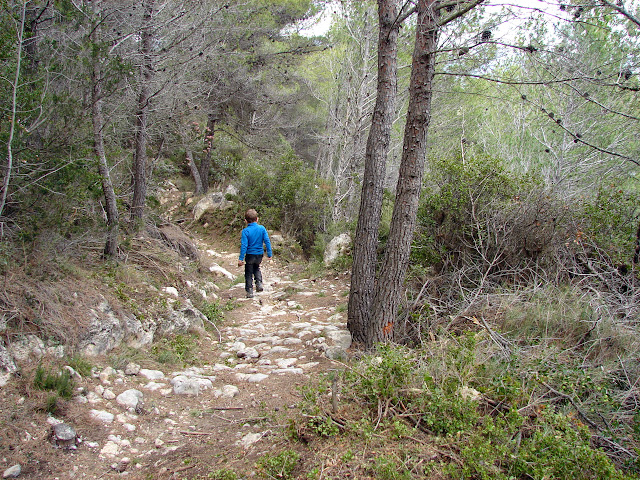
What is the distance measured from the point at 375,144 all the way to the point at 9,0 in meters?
4.65

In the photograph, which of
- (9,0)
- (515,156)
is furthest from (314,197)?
(9,0)

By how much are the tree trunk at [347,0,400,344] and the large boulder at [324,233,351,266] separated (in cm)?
440

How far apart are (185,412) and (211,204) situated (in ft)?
37.5

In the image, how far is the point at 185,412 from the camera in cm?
402

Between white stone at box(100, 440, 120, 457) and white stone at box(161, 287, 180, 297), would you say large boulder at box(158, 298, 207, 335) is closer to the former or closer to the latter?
white stone at box(161, 287, 180, 297)

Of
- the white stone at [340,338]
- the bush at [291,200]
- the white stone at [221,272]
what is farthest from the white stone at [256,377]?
the bush at [291,200]

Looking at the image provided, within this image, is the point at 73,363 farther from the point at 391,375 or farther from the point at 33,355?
the point at 391,375

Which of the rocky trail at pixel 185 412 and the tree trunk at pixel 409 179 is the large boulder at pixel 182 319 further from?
the tree trunk at pixel 409 179

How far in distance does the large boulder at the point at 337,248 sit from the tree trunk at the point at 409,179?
486cm

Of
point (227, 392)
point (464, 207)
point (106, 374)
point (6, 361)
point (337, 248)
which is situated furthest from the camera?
point (337, 248)

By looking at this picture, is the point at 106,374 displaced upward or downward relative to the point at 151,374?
upward

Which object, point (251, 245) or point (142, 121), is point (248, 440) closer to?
point (251, 245)

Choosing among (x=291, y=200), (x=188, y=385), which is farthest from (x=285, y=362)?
(x=291, y=200)

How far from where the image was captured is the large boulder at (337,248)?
10.3 m
